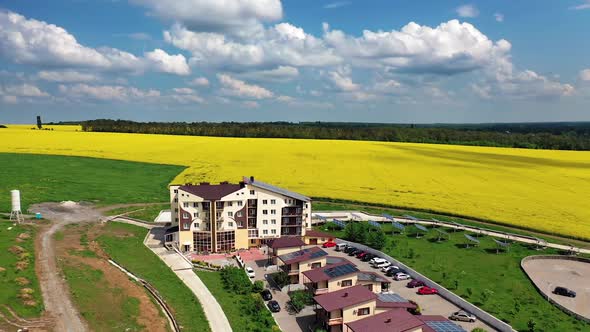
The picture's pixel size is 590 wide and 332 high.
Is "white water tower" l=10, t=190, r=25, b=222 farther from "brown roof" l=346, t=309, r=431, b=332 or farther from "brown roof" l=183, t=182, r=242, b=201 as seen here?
"brown roof" l=346, t=309, r=431, b=332

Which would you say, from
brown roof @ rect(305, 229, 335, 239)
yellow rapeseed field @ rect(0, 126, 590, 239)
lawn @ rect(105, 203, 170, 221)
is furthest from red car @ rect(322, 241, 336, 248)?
lawn @ rect(105, 203, 170, 221)

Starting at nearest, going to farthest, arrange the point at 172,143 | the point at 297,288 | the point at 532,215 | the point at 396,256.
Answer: the point at 297,288 → the point at 396,256 → the point at 532,215 → the point at 172,143

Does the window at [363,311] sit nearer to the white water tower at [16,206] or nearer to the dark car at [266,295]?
the dark car at [266,295]

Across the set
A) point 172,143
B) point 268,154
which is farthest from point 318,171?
point 172,143

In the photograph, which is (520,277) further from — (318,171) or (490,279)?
(318,171)

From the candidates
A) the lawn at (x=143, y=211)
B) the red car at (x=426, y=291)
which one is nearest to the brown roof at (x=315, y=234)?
the red car at (x=426, y=291)

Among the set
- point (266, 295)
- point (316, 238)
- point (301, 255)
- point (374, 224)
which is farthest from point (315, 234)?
point (266, 295)
